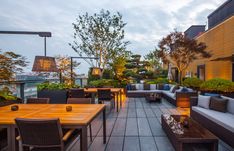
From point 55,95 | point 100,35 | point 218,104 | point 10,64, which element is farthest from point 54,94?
point 100,35

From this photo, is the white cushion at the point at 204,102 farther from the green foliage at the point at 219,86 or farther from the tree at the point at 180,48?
the tree at the point at 180,48

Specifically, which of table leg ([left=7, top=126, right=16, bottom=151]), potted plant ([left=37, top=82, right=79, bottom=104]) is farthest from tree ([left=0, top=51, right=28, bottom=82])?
table leg ([left=7, top=126, right=16, bottom=151])

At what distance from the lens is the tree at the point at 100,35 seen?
36.0 feet

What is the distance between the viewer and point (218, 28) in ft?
36.1

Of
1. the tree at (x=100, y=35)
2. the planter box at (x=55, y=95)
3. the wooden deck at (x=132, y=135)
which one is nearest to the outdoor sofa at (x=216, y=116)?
the wooden deck at (x=132, y=135)

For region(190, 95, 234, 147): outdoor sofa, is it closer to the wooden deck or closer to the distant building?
the wooden deck

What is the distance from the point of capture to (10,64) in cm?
568

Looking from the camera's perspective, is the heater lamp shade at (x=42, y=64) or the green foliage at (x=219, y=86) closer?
the heater lamp shade at (x=42, y=64)

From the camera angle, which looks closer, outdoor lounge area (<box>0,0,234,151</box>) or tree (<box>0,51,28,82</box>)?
outdoor lounge area (<box>0,0,234,151</box>)

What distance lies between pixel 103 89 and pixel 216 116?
3684 mm

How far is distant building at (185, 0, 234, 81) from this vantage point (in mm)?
9539

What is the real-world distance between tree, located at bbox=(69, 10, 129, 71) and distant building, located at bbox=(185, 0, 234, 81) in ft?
18.1

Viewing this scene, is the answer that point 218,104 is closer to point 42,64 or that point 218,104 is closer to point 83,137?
point 83,137

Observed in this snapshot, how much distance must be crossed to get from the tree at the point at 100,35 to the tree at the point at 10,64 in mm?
5493
